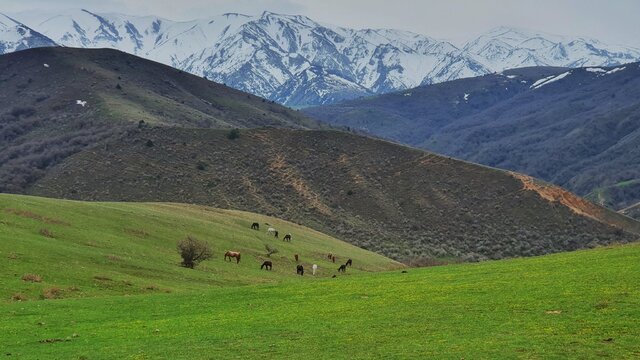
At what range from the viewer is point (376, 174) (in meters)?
147

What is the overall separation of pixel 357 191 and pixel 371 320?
4264 inches

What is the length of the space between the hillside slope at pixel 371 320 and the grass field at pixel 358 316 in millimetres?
75

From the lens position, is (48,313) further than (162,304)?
No

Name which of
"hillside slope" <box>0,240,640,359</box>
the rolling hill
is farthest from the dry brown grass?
"hillside slope" <box>0,240,640,359</box>

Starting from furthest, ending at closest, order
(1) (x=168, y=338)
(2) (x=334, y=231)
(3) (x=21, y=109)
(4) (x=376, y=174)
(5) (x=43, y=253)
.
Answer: (3) (x=21, y=109) < (4) (x=376, y=174) < (2) (x=334, y=231) < (5) (x=43, y=253) < (1) (x=168, y=338)

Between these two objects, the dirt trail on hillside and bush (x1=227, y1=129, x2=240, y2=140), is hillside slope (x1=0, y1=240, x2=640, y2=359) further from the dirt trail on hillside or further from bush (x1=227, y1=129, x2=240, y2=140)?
bush (x1=227, y1=129, x2=240, y2=140)

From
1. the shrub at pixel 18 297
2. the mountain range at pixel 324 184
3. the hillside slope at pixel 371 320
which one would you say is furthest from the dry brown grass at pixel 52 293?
the mountain range at pixel 324 184

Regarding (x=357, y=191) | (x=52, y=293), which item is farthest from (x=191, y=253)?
(x=357, y=191)

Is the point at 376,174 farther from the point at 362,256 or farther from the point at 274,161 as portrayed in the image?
the point at 362,256

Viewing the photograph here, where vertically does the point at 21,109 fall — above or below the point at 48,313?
above

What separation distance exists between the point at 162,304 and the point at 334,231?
271ft

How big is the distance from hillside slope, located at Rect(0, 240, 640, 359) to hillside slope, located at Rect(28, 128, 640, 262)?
70.0 meters

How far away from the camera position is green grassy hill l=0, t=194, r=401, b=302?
44031 mm

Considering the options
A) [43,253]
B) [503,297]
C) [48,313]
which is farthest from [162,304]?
[503,297]
